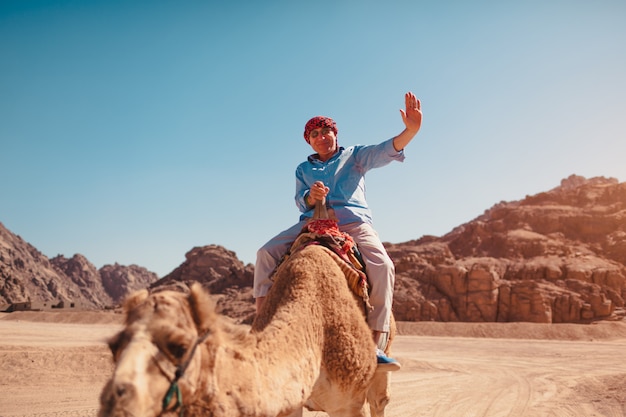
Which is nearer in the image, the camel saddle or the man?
the camel saddle

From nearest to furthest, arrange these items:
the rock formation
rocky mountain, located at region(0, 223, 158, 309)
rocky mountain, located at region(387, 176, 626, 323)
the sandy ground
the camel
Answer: the camel
the sandy ground
rocky mountain, located at region(387, 176, 626, 323)
the rock formation
rocky mountain, located at region(0, 223, 158, 309)

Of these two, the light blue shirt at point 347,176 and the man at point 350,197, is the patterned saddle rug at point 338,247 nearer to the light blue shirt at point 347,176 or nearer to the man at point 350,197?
the man at point 350,197

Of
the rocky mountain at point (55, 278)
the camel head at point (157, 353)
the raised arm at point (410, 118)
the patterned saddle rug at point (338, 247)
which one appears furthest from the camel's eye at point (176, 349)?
the rocky mountain at point (55, 278)

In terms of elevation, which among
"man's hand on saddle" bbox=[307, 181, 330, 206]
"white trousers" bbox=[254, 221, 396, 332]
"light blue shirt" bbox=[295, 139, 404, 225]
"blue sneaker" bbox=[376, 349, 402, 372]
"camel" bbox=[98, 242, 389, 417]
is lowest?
"blue sneaker" bbox=[376, 349, 402, 372]

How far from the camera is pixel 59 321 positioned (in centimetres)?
4450

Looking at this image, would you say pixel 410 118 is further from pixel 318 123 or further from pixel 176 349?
pixel 176 349

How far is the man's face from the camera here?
5.35 m

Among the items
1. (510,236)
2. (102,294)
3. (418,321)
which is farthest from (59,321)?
(102,294)

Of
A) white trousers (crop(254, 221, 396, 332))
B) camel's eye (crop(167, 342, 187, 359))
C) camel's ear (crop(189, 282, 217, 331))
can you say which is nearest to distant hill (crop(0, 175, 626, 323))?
white trousers (crop(254, 221, 396, 332))

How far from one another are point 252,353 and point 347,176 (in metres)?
2.92

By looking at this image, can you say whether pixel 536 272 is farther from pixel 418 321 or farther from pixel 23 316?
pixel 23 316

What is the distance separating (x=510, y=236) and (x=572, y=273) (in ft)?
56.1

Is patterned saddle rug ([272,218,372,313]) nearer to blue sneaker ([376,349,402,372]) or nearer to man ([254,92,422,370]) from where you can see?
man ([254,92,422,370])

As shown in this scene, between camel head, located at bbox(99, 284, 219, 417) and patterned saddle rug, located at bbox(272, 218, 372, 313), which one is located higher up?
patterned saddle rug, located at bbox(272, 218, 372, 313)
